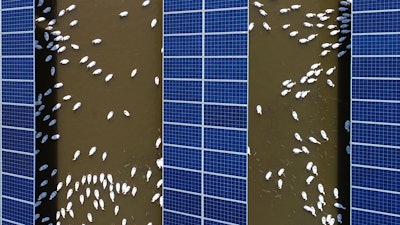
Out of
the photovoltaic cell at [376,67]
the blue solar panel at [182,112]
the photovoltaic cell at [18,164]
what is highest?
the photovoltaic cell at [376,67]

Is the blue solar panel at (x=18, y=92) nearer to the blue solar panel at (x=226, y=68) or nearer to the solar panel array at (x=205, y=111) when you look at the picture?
the solar panel array at (x=205, y=111)

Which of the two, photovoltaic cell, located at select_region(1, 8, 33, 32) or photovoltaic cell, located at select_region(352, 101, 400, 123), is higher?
photovoltaic cell, located at select_region(1, 8, 33, 32)

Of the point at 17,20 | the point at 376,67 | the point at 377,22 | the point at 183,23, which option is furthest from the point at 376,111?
the point at 17,20

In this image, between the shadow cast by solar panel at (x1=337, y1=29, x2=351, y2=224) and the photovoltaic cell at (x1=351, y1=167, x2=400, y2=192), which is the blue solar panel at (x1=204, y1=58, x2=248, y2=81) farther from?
the photovoltaic cell at (x1=351, y1=167, x2=400, y2=192)

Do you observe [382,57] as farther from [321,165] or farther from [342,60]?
[321,165]

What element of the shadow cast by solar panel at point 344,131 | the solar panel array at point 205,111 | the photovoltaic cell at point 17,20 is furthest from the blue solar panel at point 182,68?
the photovoltaic cell at point 17,20

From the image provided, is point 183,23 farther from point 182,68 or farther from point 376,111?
point 376,111

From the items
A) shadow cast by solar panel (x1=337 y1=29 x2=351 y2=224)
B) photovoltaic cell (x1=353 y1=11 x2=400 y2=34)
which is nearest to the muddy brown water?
shadow cast by solar panel (x1=337 y1=29 x2=351 y2=224)
